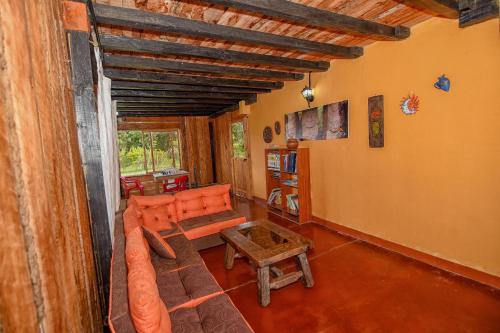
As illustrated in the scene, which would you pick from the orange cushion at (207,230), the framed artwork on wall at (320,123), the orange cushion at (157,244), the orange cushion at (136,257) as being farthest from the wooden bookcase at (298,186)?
the orange cushion at (136,257)

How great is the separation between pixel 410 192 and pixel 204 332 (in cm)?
277

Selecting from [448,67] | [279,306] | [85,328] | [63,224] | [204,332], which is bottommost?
[279,306]

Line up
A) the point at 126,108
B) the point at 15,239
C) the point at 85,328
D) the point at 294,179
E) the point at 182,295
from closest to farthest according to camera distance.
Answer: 1. the point at 15,239
2. the point at 85,328
3. the point at 182,295
4. the point at 294,179
5. the point at 126,108

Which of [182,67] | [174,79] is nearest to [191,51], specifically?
[182,67]

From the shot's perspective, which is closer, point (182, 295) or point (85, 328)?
point (85, 328)

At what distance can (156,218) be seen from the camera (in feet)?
10.8

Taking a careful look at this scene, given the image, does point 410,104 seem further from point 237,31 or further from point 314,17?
point 237,31

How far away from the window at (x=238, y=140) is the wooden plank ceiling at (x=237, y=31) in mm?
2767

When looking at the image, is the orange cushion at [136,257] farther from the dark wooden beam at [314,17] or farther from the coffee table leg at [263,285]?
the dark wooden beam at [314,17]

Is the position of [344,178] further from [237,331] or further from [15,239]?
[15,239]

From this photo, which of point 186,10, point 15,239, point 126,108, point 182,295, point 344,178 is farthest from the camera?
point 126,108

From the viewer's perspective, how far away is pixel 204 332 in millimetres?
1438

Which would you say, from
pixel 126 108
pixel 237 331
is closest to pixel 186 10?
pixel 237 331

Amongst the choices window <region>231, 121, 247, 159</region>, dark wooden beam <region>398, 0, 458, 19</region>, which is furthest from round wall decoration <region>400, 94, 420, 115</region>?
window <region>231, 121, 247, 159</region>
